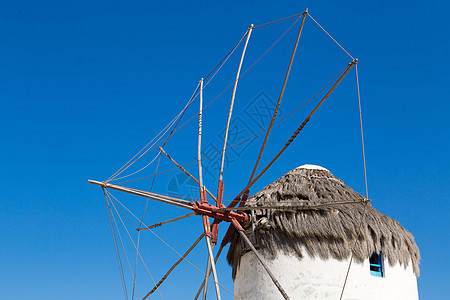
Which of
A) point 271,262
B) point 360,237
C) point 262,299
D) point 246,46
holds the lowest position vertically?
point 262,299

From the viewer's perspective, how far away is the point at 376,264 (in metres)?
10.8

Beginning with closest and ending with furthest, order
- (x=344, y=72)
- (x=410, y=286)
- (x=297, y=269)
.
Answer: (x=344, y=72), (x=297, y=269), (x=410, y=286)

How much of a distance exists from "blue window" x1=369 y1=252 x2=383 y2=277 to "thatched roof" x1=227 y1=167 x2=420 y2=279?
17 cm

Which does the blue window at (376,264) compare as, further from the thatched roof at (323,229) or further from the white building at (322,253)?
the thatched roof at (323,229)

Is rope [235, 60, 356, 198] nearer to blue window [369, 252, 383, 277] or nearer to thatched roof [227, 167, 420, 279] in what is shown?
thatched roof [227, 167, 420, 279]

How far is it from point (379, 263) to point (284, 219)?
219 cm

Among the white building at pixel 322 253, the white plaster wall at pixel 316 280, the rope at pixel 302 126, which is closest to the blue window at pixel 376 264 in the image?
the white building at pixel 322 253

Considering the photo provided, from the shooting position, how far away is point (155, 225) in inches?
418

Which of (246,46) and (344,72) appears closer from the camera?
(344,72)

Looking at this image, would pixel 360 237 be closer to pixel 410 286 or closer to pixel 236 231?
pixel 410 286

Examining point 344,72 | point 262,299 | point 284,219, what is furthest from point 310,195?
point 344,72

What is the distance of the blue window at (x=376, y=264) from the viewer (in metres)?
10.6

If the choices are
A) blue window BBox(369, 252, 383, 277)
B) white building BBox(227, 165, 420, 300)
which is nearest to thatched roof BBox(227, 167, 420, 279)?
white building BBox(227, 165, 420, 300)

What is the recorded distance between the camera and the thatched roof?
1036 cm
